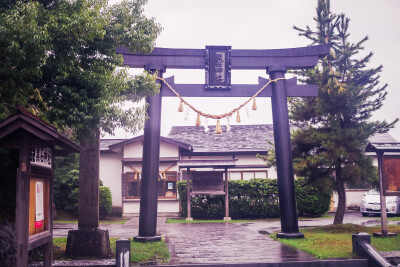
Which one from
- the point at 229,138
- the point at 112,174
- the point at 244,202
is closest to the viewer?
the point at 244,202

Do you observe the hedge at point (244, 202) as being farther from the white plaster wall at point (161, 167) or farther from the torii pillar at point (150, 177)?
the torii pillar at point (150, 177)

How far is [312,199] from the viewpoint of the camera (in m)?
20.5

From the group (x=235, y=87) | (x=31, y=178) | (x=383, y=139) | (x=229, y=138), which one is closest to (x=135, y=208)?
(x=229, y=138)

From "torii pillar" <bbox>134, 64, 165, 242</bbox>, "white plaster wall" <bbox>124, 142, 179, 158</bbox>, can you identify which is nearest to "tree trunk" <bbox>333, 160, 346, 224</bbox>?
"torii pillar" <bbox>134, 64, 165, 242</bbox>

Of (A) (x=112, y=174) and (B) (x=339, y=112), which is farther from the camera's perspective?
(A) (x=112, y=174)

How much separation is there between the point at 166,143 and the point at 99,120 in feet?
49.1

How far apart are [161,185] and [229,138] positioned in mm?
7058

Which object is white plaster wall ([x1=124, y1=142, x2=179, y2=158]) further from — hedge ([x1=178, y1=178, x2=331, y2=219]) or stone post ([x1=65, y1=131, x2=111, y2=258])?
stone post ([x1=65, y1=131, x2=111, y2=258])

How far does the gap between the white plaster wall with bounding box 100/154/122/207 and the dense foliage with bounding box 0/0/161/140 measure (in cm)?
1488

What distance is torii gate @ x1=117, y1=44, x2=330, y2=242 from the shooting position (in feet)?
36.1

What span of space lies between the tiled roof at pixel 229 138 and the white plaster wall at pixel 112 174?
5.25 meters

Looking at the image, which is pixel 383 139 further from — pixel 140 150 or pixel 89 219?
pixel 89 219

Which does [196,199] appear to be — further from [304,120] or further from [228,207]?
[304,120]

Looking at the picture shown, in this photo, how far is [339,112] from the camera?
14.1 m
